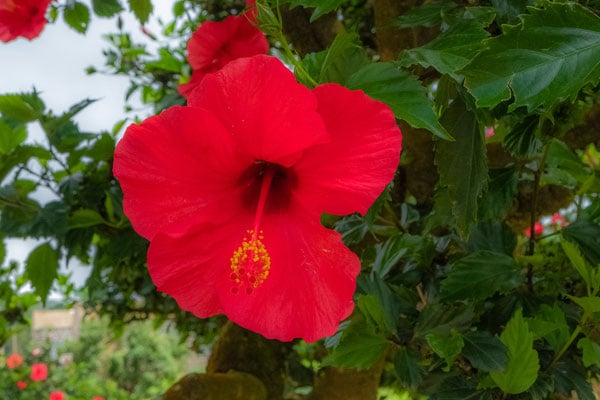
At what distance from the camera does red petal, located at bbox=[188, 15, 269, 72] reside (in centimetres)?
102

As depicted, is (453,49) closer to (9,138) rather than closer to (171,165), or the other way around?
(171,165)

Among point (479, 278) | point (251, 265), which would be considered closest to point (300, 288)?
point (251, 265)

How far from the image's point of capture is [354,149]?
453mm

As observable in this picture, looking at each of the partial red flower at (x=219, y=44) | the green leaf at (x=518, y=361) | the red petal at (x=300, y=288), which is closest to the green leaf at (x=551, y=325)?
the green leaf at (x=518, y=361)

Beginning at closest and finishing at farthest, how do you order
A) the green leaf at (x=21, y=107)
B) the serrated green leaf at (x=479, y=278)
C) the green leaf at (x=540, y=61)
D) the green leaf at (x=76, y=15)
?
the green leaf at (x=540, y=61)
the serrated green leaf at (x=479, y=278)
the green leaf at (x=21, y=107)
the green leaf at (x=76, y=15)

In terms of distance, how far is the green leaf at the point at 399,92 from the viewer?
1.55 ft

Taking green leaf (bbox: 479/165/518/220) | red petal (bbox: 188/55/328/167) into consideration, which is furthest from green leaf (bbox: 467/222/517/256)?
red petal (bbox: 188/55/328/167)

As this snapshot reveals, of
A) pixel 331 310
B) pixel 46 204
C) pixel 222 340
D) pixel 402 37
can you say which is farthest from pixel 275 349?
pixel 331 310

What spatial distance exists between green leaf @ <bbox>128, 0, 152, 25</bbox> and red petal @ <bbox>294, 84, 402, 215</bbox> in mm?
580

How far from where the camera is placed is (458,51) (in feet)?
1.71

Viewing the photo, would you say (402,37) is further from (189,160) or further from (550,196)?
(189,160)

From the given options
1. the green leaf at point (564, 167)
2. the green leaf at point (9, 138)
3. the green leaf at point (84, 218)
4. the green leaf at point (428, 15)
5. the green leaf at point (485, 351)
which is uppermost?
the green leaf at point (428, 15)

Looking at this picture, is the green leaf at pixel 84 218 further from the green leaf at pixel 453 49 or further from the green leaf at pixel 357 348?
the green leaf at pixel 453 49

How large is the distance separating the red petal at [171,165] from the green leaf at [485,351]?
1.01 feet
